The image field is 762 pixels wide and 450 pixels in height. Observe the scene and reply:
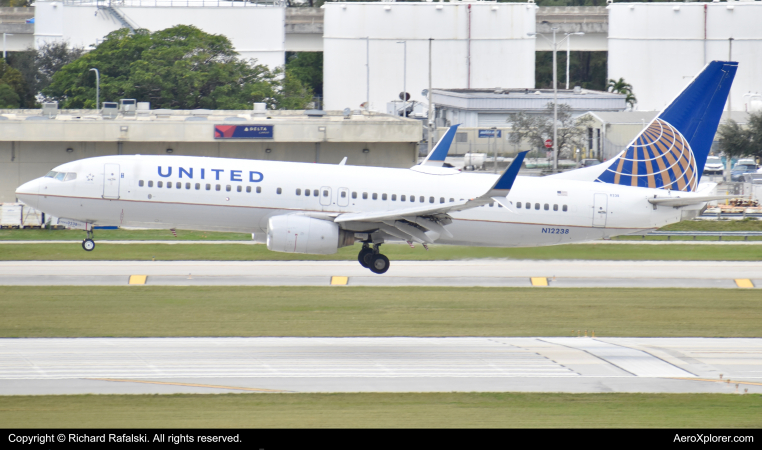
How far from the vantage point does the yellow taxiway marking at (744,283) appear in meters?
38.8

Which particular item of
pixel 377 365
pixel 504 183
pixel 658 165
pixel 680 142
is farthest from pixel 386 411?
pixel 680 142

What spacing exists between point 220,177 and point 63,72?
215 ft

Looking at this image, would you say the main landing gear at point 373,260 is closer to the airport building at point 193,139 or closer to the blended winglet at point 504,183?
the blended winglet at point 504,183

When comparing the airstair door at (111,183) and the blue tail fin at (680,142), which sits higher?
the blue tail fin at (680,142)

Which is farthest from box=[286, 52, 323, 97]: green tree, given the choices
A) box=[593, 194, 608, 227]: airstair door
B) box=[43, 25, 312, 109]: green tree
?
box=[593, 194, 608, 227]: airstair door

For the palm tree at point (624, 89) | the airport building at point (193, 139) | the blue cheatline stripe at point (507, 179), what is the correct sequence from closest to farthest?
1. the blue cheatline stripe at point (507, 179)
2. the airport building at point (193, 139)
3. the palm tree at point (624, 89)

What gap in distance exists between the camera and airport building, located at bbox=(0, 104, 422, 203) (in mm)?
57844

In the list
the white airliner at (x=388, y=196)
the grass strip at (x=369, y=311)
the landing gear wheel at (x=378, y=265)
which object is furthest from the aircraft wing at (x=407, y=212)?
the grass strip at (x=369, y=311)

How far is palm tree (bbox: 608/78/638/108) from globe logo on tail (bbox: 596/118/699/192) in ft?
269

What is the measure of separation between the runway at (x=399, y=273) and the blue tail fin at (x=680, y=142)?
4740 millimetres

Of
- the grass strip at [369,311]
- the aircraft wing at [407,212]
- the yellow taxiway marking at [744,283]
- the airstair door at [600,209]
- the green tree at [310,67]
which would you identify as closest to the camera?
the grass strip at [369,311]

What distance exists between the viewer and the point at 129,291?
35.8m

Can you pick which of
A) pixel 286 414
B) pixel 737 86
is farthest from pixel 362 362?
pixel 737 86

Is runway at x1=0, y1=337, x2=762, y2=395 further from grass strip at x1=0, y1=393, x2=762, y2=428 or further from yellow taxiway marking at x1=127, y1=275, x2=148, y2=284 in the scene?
yellow taxiway marking at x1=127, y1=275, x2=148, y2=284
